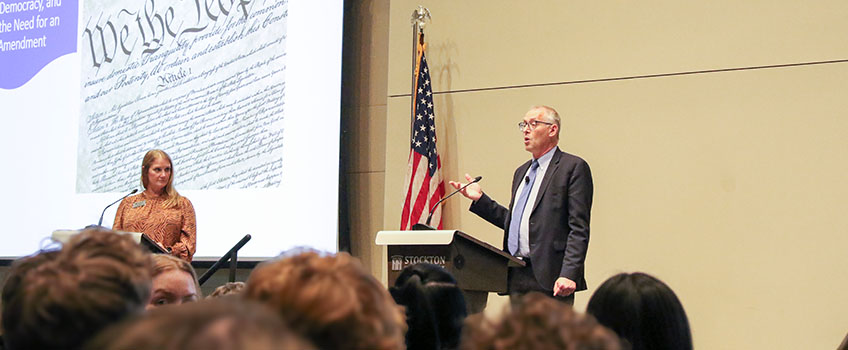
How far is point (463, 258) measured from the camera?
11.6 ft

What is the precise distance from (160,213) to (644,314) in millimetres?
3293

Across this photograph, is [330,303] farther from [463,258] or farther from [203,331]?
[463,258]

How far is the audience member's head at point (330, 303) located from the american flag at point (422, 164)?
4.10m

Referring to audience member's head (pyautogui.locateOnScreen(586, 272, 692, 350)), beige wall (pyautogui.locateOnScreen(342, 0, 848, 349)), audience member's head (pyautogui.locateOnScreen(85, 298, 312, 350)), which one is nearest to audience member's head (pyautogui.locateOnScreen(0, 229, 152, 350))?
audience member's head (pyautogui.locateOnScreen(85, 298, 312, 350))

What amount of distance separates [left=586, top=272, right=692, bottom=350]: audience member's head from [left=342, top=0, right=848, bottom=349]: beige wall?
10.9 ft

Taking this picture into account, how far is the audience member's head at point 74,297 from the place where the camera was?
0.96 metres

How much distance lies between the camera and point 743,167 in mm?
4785

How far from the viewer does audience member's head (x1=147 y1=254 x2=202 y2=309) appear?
214cm

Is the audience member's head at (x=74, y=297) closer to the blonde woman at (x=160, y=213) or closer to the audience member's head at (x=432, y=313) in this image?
the audience member's head at (x=432, y=313)

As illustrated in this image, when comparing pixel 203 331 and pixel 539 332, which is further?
pixel 539 332

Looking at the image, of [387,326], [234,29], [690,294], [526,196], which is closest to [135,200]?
[234,29]

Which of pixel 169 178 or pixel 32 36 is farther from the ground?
pixel 32 36

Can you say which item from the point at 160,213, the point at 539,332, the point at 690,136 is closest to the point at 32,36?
the point at 160,213

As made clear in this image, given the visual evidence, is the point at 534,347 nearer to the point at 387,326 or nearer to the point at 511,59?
the point at 387,326
